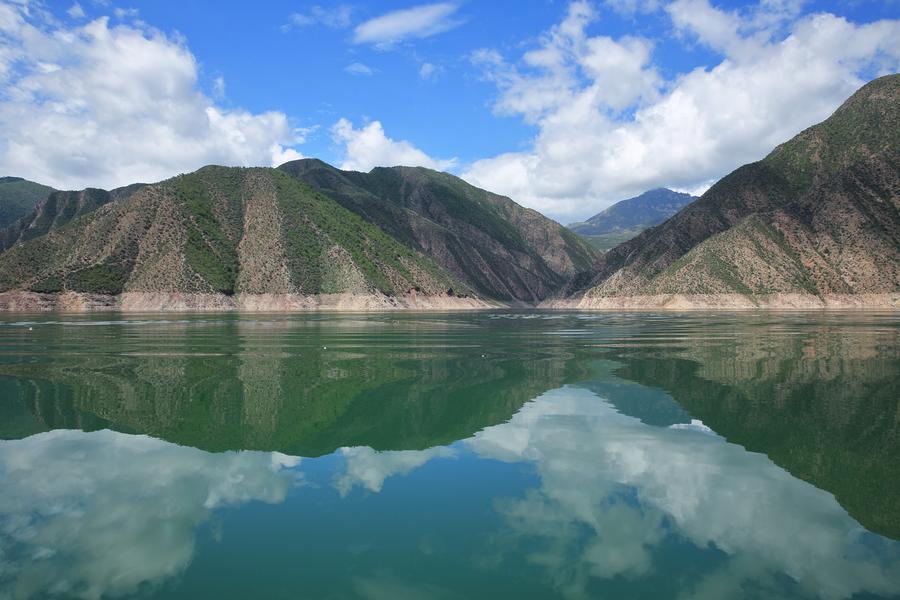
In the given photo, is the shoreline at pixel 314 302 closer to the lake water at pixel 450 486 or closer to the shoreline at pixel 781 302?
the shoreline at pixel 781 302

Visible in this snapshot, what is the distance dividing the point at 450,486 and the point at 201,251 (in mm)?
170431

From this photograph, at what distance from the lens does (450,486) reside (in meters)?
13.2

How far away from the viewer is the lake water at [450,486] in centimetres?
909

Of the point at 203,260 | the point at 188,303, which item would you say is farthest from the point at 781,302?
the point at 203,260

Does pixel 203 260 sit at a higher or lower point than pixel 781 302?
higher

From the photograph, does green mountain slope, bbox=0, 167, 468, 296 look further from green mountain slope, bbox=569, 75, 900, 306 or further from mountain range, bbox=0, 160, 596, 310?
green mountain slope, bbox=569, 75, 900, 306

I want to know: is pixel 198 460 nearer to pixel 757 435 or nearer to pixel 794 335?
A: pixel 757 435

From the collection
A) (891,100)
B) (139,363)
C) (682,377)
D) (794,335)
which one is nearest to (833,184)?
(891,100)

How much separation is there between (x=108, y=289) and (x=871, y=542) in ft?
547

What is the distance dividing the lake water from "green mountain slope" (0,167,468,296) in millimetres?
140494

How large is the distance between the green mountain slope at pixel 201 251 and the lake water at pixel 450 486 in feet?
461

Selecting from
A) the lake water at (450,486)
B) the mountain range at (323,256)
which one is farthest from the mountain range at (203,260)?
the lake water at (450,486)

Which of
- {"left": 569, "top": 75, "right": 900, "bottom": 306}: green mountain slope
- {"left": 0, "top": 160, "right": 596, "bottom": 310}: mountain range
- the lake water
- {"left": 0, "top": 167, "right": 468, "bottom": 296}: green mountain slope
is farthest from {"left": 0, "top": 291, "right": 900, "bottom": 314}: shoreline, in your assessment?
the lake water

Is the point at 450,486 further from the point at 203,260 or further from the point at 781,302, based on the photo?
the point at 781,302
